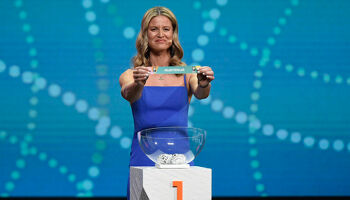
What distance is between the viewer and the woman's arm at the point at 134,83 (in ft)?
5.84

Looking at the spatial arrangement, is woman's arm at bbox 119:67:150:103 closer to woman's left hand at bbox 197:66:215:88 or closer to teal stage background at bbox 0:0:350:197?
woman's left hand at bbox 197:66:215:88

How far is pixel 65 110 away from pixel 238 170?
5.18 ft

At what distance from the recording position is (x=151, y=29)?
81.8 inches

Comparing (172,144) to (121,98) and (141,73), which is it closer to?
(141,73)

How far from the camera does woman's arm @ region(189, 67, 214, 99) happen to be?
1786 mm

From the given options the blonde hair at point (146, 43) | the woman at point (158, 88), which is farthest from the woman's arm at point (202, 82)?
the blonde hair at point (146, 43)

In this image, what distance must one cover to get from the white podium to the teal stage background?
2.52m

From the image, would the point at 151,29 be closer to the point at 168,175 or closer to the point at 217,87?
the point at 168,175

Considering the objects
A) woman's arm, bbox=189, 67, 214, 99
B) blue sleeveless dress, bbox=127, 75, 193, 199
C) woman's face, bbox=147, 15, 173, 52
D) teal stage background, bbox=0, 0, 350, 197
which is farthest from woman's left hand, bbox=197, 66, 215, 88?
teal stage background, bbox=0, 0, 350, 197

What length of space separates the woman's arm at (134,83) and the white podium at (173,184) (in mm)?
363

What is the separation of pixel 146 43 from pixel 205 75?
0.41 m

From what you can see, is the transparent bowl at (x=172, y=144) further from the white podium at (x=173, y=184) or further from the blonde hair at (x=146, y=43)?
the blonde hair at (x=146, y=43)

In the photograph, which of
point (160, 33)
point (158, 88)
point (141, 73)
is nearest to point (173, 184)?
point (141, 73)

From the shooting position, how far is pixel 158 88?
2.07 meters
